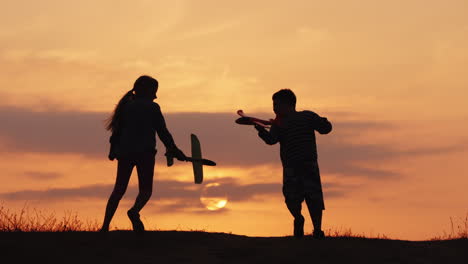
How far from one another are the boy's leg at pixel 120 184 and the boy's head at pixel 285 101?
101 inches

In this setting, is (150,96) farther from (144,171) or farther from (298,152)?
(298,152)

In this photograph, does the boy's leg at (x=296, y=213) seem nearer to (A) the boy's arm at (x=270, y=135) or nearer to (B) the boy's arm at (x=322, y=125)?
(A) the boy's arm at (x=270, y=135)

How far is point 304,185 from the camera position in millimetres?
12750

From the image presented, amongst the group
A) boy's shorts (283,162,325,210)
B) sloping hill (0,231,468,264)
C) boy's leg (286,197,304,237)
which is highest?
boy's shorts (283,162,325,210)

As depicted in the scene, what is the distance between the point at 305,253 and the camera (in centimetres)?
1177

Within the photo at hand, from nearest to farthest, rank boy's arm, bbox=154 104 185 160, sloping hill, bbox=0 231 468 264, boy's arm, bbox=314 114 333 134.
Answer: sloping hill, bbox=0 231 468 264, boy's arm, bbox=154 104 185 160, boy's arm, bbox=314 114 333 134

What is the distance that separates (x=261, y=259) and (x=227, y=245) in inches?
34.9

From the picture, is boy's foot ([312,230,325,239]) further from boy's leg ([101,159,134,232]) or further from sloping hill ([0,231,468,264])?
boy's leg ([101,159,134,232])

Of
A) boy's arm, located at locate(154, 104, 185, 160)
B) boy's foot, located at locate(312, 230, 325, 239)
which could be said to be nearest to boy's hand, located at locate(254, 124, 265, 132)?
boy's arm, located at locate(154, 104, 185, 160)

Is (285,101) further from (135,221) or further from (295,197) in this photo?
(135,221)

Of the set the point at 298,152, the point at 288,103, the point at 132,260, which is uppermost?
the point at 288,103

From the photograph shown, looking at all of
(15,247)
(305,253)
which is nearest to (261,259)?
(305,253)

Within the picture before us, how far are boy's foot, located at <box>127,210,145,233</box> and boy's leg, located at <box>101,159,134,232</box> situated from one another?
11.0 inches

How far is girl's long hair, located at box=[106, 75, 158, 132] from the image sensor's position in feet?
41.4
